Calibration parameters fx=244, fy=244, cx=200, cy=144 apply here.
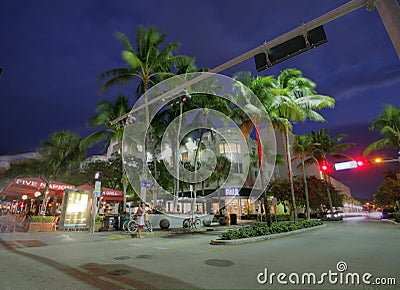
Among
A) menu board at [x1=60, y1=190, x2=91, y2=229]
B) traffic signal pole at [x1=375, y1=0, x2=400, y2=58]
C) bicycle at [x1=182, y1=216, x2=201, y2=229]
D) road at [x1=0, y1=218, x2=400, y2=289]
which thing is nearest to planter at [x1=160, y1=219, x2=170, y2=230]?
bicycle at [x1=182, y1=216, x2=201, y2=229]

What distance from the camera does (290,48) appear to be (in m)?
5.56

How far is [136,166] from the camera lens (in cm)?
2947

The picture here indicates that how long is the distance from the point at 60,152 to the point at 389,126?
110ft

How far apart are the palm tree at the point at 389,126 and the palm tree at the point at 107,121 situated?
25.7 metres

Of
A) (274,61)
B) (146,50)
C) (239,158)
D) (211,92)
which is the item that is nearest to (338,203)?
(239,158)

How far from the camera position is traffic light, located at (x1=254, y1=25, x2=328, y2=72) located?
525 cm

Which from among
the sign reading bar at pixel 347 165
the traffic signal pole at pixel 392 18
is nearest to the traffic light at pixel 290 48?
the traffic signal pole at pixel 392 18

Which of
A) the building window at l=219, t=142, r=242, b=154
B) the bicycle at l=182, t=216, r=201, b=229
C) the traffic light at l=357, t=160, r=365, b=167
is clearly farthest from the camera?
the building window at l=219, t=142, r=242, b=154

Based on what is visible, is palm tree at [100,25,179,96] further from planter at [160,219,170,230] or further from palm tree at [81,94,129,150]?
planter at [160,219,170,230]

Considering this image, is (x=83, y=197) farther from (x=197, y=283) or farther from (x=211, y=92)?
(x=197, y=283)

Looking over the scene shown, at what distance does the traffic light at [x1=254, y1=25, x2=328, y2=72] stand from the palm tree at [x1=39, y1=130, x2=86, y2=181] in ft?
74.1

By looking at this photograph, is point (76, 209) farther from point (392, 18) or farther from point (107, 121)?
point (392, 18)

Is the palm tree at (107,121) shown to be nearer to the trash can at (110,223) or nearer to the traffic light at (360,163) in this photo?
the trash can at (110,223)

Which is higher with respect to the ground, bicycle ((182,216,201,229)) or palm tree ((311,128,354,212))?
palm tree ((311,128,354,212))
